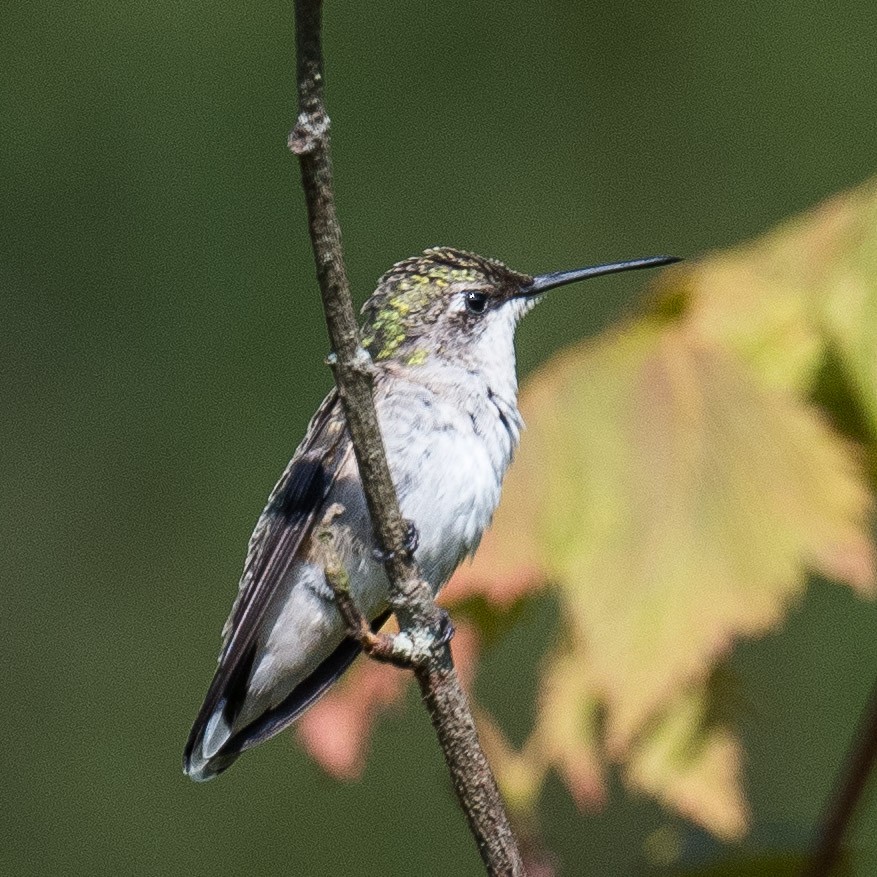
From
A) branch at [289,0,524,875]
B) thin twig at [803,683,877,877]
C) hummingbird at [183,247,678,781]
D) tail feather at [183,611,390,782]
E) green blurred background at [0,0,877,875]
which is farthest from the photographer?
green blurred background at [0,0,877,875]

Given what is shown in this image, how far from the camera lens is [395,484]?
296 cm

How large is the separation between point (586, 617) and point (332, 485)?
903 millimetres

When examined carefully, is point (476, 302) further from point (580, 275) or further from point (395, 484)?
point (395, 484)

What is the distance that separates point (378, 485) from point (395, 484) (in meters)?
0.83

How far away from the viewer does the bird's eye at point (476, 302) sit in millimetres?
3492

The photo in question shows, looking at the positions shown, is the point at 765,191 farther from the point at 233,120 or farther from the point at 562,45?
the point at 233,120

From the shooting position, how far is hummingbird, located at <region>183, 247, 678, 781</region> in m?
3.00

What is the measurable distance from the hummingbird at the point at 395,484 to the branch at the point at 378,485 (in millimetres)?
505

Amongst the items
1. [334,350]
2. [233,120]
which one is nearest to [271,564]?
[334,350]

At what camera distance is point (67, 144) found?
7.48 m

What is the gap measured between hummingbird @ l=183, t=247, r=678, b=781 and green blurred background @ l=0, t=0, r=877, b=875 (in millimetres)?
2859

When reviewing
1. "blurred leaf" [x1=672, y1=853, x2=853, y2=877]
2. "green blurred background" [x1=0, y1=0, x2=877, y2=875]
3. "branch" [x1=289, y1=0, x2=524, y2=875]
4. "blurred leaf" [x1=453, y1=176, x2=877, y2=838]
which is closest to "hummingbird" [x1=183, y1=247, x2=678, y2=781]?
"blurred leaf" [x1=453, y1=176, x2=877, y2=838]

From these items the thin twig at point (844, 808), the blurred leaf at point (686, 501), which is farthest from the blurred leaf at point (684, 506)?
the thin twig at point (844, 808)

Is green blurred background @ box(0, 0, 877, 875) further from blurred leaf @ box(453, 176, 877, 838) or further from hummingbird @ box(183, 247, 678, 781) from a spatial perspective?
blurred leaf @ box(453, 176, 877, 838)
